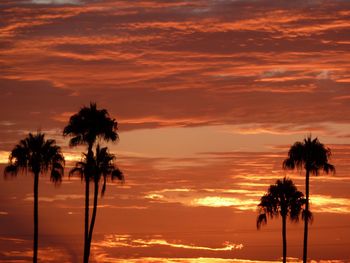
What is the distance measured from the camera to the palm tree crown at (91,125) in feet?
294

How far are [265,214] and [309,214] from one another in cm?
653

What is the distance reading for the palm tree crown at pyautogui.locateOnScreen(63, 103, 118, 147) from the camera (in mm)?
89562

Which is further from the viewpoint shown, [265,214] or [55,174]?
[265,214]

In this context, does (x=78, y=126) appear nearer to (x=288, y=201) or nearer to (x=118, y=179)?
(x=118, y=179)

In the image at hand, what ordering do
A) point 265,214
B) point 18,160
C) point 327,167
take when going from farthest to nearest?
point 265,214 → point 327,167 → point 18,160

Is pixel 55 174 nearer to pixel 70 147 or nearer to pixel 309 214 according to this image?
pixel 70 147

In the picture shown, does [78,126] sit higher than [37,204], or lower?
higher

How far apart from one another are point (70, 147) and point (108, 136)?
330 cm

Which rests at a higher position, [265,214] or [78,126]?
[78,126]

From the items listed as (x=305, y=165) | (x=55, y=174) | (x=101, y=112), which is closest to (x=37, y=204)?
(x=55, y=174)

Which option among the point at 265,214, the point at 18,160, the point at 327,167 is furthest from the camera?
the point at 265,214

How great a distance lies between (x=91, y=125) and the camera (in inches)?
3526

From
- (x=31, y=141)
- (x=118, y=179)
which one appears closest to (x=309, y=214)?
(x=118, y=179)

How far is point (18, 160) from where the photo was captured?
89.0 metres
